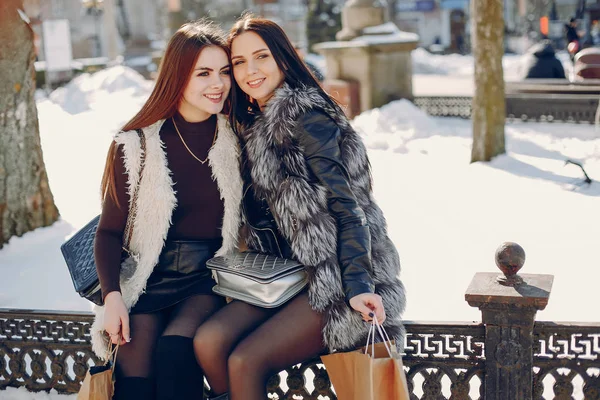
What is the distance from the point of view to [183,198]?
11.7ft

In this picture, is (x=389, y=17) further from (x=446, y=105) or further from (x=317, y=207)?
(x=317, y=207)

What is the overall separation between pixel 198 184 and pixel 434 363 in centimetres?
133

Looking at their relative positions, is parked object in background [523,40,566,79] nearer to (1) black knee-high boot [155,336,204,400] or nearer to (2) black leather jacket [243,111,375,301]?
(2) black leather jacket [243,111,375,301]

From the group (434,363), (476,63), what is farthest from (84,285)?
(476,63)

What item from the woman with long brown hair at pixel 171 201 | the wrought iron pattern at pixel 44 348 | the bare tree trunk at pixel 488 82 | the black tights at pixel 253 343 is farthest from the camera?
the bare tree trunk at pixel 488 82

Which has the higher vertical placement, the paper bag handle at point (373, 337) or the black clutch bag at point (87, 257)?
the black clutch bag at point (87, 257)

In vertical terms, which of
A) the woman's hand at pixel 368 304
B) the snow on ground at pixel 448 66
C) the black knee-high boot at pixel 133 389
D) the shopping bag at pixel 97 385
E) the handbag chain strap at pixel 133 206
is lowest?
the snow on ground at pixel 448 66

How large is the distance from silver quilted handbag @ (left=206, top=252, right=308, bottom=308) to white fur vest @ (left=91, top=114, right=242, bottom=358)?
0.16 m

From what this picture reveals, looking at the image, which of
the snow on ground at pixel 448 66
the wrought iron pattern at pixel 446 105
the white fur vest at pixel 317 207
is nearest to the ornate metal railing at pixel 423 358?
the white fur vest at pixel 317 207

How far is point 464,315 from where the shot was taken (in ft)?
16.7

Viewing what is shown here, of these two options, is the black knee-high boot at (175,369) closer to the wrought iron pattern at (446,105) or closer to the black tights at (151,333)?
the black tights at (151,333)

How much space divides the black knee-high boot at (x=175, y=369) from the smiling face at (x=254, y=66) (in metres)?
1.12

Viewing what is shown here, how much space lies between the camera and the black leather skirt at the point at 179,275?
349 cm

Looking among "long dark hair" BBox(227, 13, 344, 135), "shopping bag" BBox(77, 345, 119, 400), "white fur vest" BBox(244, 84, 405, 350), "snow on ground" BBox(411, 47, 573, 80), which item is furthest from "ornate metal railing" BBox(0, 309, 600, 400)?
"snow on ground" BBox(411, 47, 573, 80)
